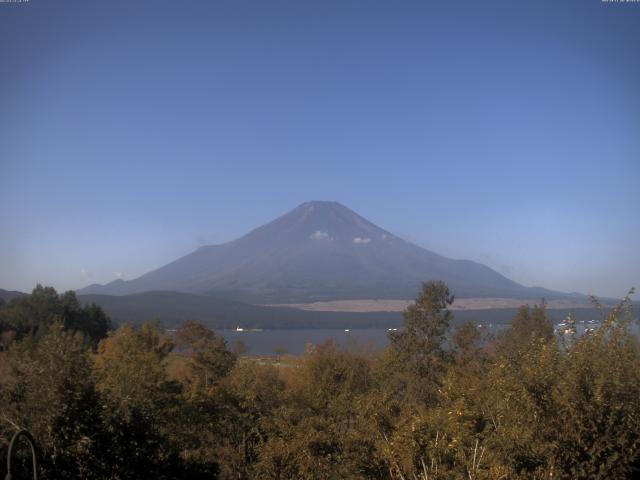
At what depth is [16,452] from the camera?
10438 mm

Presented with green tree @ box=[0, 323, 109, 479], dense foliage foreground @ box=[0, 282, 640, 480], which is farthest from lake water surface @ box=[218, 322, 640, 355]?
green tree @ box=[0, 323, 109, 479]

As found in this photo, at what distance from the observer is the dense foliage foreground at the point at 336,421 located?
930cm

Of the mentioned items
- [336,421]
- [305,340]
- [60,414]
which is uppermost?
[60,414]

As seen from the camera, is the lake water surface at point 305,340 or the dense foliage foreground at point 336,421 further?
the lake water surface at point 305,340

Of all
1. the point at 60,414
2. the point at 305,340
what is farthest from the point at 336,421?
the point at 305,340

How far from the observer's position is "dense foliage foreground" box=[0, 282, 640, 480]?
366 inches

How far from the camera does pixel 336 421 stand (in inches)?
622

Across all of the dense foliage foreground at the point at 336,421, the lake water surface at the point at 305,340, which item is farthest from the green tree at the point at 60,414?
the lake water surface at the point at 305,340

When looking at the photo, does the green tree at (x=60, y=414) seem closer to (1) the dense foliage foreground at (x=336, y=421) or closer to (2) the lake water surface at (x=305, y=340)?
(1) the dense foliage foreground at (x=336, y=421)

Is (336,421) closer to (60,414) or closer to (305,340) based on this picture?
(60,414)

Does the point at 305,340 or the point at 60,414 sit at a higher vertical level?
the point at 60,414

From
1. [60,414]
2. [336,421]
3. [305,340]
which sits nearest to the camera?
[60,414]

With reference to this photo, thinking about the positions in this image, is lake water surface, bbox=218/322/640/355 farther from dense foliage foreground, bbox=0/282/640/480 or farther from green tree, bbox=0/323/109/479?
green tree, bbox=0/323/109/479

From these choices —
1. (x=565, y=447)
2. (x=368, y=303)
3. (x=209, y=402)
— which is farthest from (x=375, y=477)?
(x=368, y=303)
